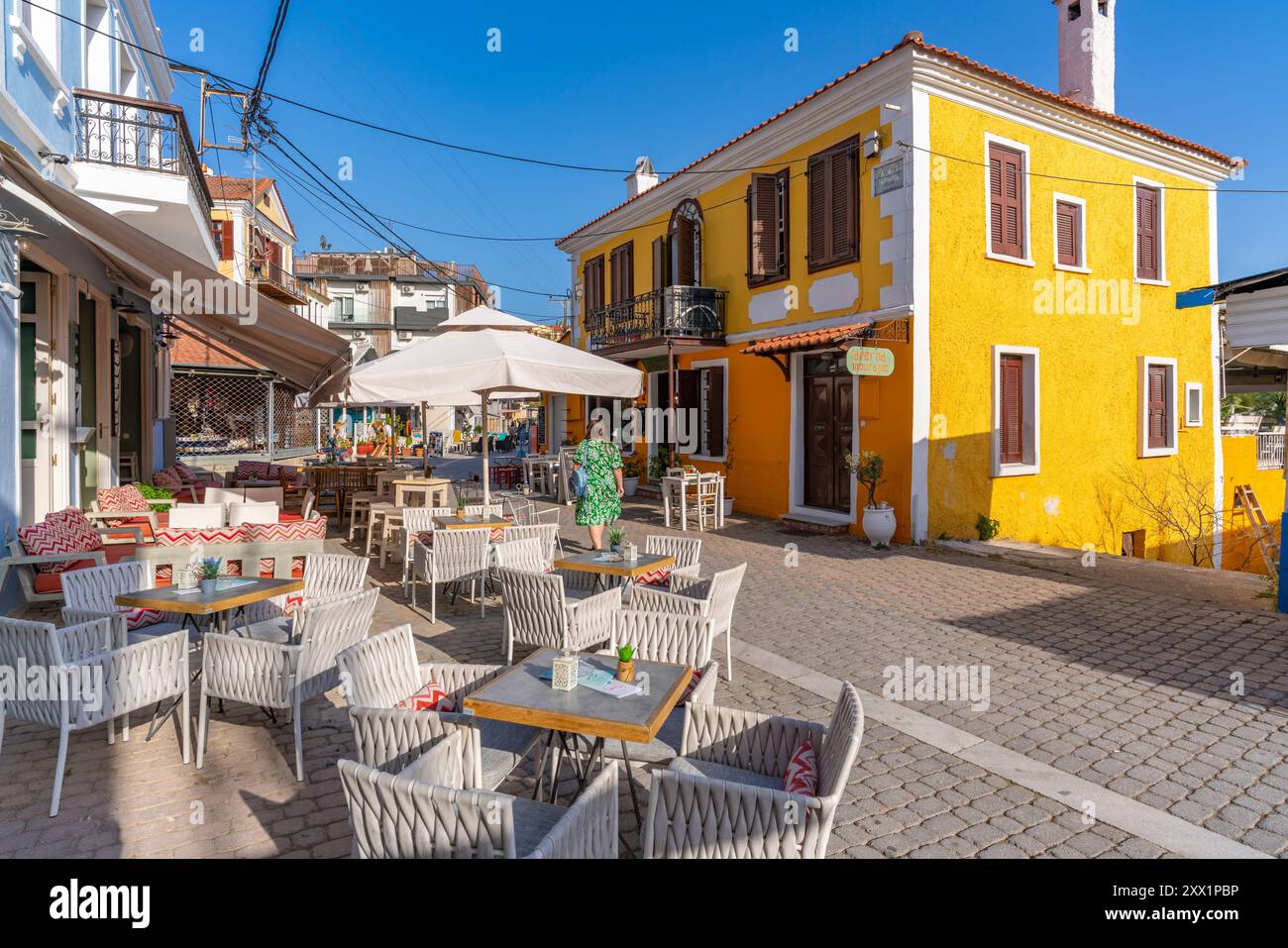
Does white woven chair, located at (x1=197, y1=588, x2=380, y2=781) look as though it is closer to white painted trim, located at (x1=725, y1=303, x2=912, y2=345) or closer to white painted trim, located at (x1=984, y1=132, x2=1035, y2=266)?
white painted trim, located at (x1=725, y1=303, x2=912, y2=345)

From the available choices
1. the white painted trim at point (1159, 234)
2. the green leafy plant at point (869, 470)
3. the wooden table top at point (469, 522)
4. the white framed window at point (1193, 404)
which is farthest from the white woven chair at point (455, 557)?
the white framed window at point (1193, 404)

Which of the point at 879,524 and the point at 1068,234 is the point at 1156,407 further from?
the point at 879,524

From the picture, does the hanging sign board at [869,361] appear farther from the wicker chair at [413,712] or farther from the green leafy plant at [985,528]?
the wicker chair at [413,712]

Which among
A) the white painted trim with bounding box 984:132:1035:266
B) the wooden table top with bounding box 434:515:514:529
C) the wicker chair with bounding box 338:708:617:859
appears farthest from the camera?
the white painted trim with bounding box 984:132:1035:266

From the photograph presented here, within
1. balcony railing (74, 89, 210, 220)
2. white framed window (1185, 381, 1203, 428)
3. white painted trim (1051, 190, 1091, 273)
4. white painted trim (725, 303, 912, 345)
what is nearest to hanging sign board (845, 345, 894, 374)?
white painted trim (725, 303, 912, 345)

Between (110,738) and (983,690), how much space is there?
209 inches

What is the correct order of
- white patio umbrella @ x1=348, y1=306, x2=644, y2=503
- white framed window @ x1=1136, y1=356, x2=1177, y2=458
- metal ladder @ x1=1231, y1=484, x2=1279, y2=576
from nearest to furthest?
white patio umbrella @ x1=348, y1=306, x2=644, y2=503, metal ladder @ x1=1231, y1=484, x2=1279, y2=576, white framed window @ x1=1136, y1=356, x2=1177, y2=458

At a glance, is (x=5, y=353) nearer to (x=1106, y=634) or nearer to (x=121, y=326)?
(x=121, y=326)

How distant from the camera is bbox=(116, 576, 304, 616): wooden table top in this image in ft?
14.3

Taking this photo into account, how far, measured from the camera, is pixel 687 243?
1591 centimetres

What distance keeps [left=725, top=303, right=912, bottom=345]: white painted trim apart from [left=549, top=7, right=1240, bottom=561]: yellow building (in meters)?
0.05

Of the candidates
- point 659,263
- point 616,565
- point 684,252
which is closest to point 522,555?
point 616,565

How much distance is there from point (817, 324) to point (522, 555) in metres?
7.94
